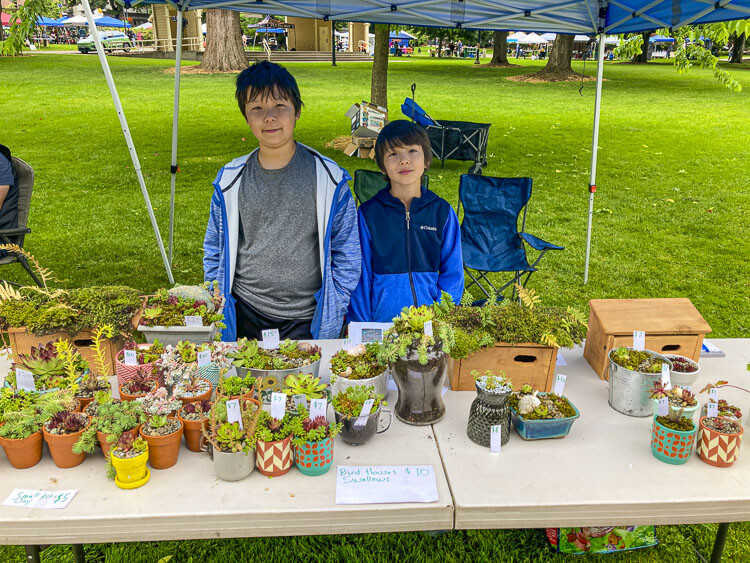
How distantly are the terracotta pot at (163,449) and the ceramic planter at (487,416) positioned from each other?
850mm

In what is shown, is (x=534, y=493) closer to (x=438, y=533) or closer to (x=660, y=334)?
(x=660, y=334)

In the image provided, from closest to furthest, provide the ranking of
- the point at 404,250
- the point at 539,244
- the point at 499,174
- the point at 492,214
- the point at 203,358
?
1. the point at 203,358
2. the point at 404,250
3. the point at 539,244
4. the point at 492,214
5. the point at 499,174

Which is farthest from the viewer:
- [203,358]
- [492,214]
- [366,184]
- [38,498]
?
[492,214]

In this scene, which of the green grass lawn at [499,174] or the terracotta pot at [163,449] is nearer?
the terracotta pot at [163,449]

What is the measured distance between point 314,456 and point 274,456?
0.35ft

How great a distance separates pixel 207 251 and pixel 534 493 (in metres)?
1.62

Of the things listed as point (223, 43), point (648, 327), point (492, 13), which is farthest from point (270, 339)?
point (223, 43)

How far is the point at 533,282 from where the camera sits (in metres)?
5.05

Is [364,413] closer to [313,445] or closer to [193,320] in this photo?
[313,445]

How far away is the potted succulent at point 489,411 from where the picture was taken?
5.41ft

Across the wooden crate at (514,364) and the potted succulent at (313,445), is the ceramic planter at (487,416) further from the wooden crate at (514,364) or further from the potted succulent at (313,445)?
the potted succulent at (313,445)

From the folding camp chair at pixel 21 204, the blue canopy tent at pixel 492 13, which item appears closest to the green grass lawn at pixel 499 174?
the folding camp chair at pixel 21 204

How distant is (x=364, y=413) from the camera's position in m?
1.64

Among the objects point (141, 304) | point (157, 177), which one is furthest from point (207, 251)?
point (157, 177)
